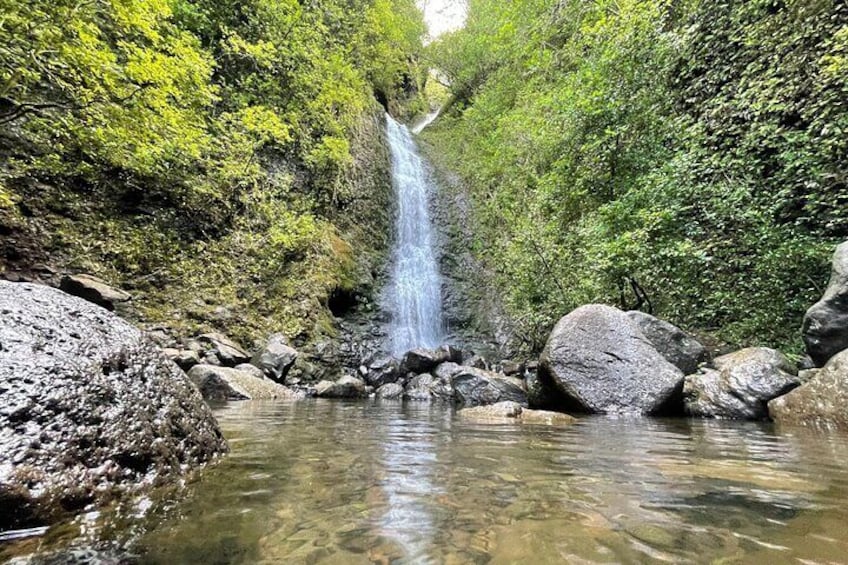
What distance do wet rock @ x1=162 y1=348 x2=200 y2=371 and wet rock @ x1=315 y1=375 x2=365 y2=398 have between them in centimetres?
254

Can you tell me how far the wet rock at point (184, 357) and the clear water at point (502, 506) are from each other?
236 inches

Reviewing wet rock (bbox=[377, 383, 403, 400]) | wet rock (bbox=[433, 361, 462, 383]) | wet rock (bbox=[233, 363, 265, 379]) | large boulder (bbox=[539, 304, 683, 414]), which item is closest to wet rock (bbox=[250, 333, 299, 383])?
wet rock (bbox=[233, 363, 265, 379])

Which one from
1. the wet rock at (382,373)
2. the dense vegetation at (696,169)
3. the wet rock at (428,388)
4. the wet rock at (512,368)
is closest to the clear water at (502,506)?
the dense vegetation at (696,169)

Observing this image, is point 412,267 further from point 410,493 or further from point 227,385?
point 410,493

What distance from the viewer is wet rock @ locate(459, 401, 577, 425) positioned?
480 centimetres

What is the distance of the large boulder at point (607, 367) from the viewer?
568 centimetres

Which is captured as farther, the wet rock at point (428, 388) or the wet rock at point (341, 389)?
the wet rock at point (428, 388)

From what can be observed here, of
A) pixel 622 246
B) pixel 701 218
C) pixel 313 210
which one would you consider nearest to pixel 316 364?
pixel 313 210

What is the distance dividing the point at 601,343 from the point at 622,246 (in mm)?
2275

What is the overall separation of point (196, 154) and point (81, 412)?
8829mm

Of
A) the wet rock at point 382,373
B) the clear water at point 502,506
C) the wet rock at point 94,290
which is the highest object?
the wet rock at point 94,290

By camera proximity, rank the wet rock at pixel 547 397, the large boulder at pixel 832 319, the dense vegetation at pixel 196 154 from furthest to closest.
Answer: the dense vegetation at pixel 196 154 < the wet rock at pixel 547 397 < the large boulder at pixel 832 319

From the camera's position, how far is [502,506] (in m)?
1.76

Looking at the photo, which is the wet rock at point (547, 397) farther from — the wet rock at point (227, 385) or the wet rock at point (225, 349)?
the wet rock at point (225, 349)
